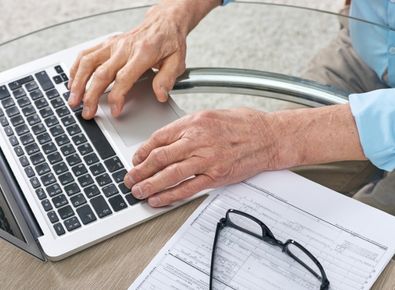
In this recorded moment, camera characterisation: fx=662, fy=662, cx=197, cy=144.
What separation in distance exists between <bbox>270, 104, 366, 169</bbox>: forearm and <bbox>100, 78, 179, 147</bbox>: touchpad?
0.18 m

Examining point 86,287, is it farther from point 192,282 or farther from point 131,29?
point 131,29

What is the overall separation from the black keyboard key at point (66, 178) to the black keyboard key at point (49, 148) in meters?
0.06

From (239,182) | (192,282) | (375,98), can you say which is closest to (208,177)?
(239,182)

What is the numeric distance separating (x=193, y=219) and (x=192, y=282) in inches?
4.1

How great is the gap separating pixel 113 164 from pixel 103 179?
3 cm

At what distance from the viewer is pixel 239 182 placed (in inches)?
36.5

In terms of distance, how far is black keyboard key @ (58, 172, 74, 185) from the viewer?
946 mm

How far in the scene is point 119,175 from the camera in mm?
942

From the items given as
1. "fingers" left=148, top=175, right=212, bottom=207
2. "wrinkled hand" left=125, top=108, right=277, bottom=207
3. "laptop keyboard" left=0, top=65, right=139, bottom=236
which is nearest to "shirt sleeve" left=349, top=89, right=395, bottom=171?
"wrinkled hand" left=125, top=108, right=277, bottom=207

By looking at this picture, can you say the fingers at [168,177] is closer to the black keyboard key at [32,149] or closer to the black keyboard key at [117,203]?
the black keyboard key at [117,203]

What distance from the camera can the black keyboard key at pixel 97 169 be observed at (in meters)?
0.95

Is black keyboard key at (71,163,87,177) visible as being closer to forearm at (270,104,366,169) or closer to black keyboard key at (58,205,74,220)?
black keyboard key at (58,205,74,220)

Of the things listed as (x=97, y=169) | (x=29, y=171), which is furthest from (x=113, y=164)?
(x=29, y=171)

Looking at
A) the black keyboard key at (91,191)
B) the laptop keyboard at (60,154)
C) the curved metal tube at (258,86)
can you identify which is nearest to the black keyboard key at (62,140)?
the laptop keyboard at (60,154)
